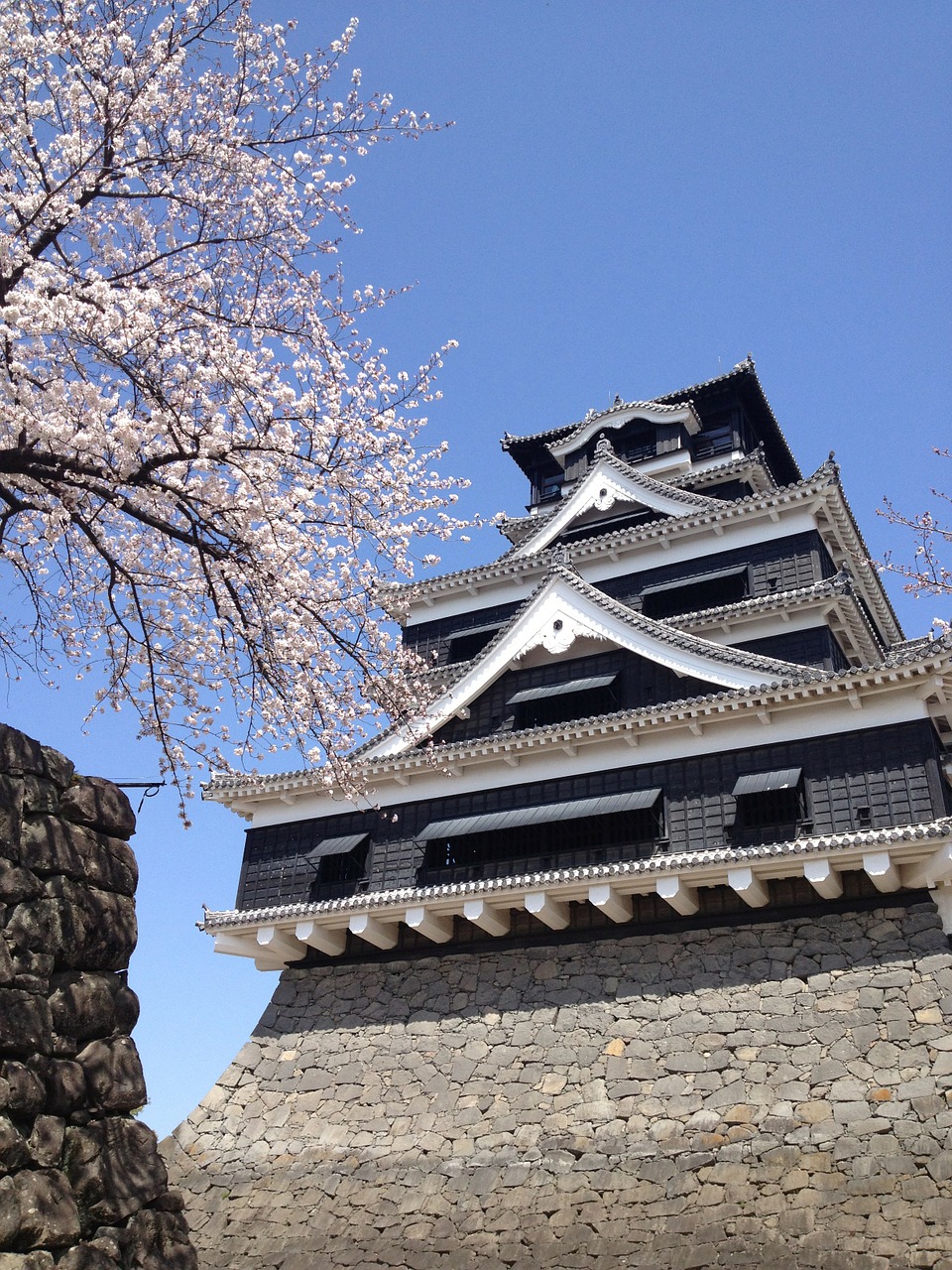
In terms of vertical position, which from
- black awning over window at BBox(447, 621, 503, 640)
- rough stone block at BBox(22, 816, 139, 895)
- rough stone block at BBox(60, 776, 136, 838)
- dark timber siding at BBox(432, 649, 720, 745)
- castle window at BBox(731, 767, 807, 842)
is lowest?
rough stone block at BBox(22, 816, 139, 895)

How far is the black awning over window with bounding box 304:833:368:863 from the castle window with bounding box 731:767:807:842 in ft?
18.6

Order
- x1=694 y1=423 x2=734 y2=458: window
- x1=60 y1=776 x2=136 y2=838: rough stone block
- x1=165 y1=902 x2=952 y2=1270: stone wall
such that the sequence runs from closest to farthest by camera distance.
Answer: x1=60 y1=776 x2=136 y2=838: rough stone block, x1=165 y1=902 x2=952 y2=1270: stone wall, x1=694 y1=423 x2=734 y2=458: window

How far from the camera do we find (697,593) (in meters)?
19.1

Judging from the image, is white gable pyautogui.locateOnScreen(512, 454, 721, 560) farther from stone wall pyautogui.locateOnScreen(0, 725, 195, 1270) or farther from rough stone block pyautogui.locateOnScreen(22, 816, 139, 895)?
stone wall pyautogui.locateOnScreen(0, 725, 195, 1270)

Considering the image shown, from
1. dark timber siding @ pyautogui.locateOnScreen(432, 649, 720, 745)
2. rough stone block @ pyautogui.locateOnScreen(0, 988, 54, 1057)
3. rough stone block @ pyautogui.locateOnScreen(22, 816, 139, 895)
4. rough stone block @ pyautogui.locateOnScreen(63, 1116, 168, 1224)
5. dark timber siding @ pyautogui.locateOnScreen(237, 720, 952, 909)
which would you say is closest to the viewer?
rough stone block @ pyautogui.locateOnScreen(0, 988, 54, 1057)

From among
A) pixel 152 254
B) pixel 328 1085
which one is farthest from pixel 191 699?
pixel 328 1085

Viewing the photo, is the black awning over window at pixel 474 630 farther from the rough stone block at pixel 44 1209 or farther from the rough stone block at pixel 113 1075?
the rough stone block at pixel 44 1209

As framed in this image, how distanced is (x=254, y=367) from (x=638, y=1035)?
9.07 meters

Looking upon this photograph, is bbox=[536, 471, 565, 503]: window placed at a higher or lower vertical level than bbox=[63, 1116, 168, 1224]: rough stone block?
higher


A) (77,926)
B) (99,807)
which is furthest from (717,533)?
(77,926)

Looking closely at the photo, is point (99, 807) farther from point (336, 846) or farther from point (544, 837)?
point (336, 846)

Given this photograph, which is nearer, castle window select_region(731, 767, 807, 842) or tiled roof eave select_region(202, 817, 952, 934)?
tiled roof eave select_region(202, 817, 952, 934)

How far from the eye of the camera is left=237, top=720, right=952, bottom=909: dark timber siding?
12.9 meters

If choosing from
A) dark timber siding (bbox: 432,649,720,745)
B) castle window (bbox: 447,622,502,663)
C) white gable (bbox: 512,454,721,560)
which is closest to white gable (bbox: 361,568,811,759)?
dark timber siding (bbox: 432,649,720,745)
